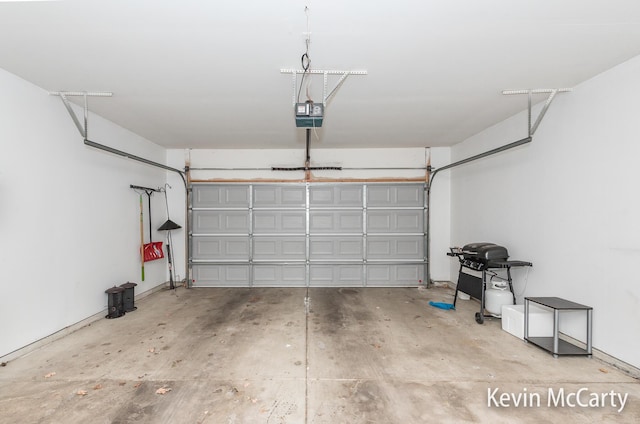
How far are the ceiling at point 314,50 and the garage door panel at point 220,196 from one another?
2145mm

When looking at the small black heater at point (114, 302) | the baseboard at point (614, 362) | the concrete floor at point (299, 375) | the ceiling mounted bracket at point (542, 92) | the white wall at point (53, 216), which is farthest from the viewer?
the small black heater at point (114, 302)

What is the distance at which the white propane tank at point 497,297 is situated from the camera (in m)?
3.68

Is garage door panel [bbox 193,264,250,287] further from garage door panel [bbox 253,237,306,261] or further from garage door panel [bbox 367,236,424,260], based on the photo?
garage door panel [bbox 367,236,424,260]

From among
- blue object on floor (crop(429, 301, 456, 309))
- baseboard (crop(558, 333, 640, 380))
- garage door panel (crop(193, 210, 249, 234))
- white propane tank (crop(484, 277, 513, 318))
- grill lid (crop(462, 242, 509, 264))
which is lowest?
blue object on floor (crop(429, 301, 456, 309))

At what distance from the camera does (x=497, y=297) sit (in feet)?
12.2

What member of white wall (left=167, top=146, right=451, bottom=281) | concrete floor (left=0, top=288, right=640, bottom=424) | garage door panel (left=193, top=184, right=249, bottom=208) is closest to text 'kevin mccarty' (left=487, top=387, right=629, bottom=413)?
concrete floor (left=0, top=288, right=640, bottom=424)

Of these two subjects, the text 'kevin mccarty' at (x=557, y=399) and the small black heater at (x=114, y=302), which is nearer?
the text 'kevin mccarty' at (x=557, y=399)

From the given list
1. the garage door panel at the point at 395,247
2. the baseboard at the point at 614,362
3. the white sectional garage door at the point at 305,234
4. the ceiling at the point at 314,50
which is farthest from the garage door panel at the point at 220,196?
the baseboard at the point at 614,362

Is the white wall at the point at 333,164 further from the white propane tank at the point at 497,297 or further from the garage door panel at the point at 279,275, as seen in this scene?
the white propane tank at the point at 497,297

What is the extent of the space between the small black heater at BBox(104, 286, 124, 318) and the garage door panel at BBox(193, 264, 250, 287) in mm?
1782

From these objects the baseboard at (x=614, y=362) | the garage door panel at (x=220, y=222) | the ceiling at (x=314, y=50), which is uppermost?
the ceiling at (x=314, y=50)

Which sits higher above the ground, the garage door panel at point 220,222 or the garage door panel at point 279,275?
the garage door panel at point 220,222

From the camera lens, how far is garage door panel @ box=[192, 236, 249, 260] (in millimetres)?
5742

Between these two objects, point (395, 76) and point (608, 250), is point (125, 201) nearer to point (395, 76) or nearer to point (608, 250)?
point (395, 76)
